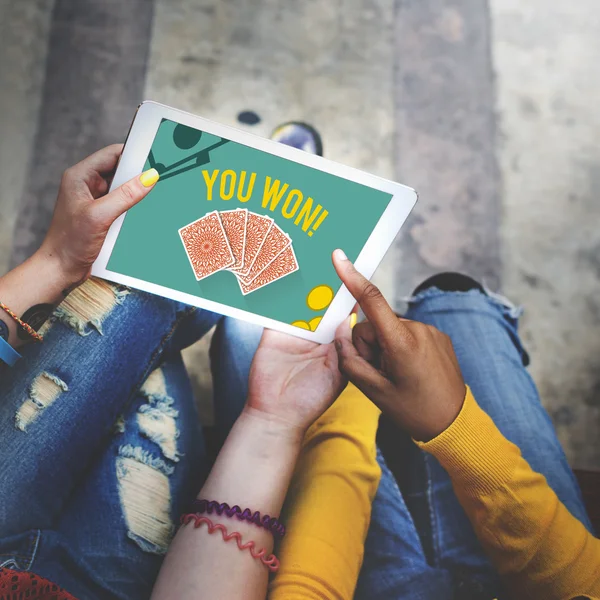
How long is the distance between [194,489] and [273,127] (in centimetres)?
97

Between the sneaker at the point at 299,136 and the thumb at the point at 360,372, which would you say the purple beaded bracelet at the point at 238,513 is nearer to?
the thumb at the point at 360,372

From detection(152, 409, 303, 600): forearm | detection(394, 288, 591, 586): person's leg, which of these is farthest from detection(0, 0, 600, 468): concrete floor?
detection(152, 409, 303, 600): forearm

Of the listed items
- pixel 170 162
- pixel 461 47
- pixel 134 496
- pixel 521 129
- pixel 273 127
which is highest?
pixel 461 47

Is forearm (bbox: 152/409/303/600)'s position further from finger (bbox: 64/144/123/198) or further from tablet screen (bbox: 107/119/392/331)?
finger (bbox: 64/144/123/198)

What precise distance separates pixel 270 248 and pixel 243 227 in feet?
0.17

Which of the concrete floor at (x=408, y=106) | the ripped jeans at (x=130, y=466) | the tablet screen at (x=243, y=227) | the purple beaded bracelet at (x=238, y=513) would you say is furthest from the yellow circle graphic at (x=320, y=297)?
the concrete floor at (x=408, y=106)

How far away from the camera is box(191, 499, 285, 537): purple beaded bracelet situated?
27.2 inches

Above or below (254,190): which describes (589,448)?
below

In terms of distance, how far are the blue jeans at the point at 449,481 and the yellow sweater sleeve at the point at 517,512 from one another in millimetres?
133

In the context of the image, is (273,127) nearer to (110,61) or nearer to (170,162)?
(110,61)

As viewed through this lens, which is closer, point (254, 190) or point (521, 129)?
point (254, 190)

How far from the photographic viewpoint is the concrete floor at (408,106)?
4.53ft

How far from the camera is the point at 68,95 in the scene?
1.41 m

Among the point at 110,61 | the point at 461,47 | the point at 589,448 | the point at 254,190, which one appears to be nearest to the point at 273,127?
the point at 110,61
